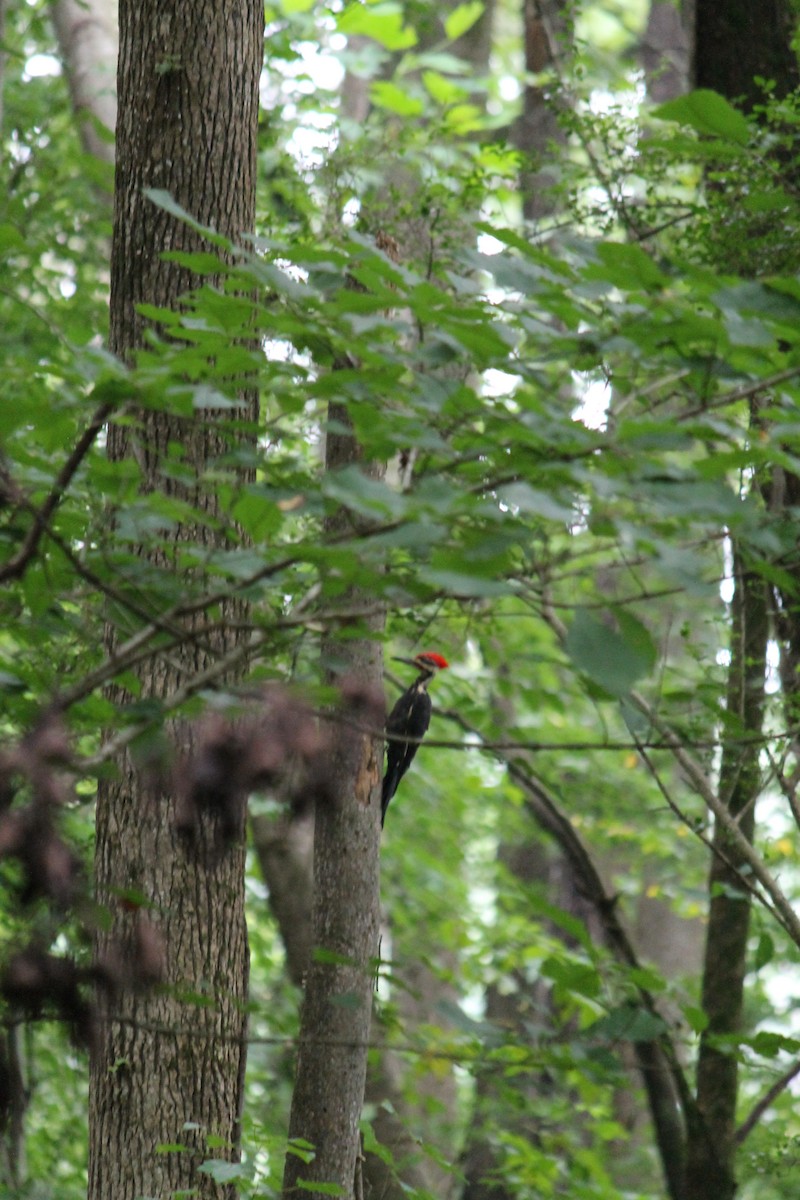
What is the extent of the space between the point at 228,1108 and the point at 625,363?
2334 millimetres

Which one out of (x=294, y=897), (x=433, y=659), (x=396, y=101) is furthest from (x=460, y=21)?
(x=294, y=897)

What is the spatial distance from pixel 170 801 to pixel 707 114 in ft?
6.79

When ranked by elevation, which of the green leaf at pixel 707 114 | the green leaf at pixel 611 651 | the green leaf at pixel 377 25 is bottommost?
the green leaf at pixel 611 651

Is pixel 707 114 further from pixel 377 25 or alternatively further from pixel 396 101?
pixel 377 25

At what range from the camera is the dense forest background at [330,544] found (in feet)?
5.79

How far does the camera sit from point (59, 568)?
86.3 inches

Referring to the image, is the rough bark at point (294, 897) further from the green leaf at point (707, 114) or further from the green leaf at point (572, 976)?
the green leaf at point (707, 114)

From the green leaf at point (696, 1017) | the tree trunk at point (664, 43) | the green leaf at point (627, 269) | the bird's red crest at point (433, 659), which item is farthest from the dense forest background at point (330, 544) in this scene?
the tree trunk at point (664, 43)

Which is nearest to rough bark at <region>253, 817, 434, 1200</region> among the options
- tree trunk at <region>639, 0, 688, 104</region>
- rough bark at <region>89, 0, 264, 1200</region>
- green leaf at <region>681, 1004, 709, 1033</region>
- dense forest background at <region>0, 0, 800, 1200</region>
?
dense forest background at <region>0, 0, 800, 1200</region>

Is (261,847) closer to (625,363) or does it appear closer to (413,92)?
(625,363)

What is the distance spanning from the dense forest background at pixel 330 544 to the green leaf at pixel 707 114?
0.01 meters

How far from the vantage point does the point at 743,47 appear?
4.86 m

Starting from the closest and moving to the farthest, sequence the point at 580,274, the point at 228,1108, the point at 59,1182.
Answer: the point at 580,274 → the point at 228,1108 → the point at 59,1182

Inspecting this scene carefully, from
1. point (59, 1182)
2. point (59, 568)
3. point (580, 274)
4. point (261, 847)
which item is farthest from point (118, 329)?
point (59, 1182)
